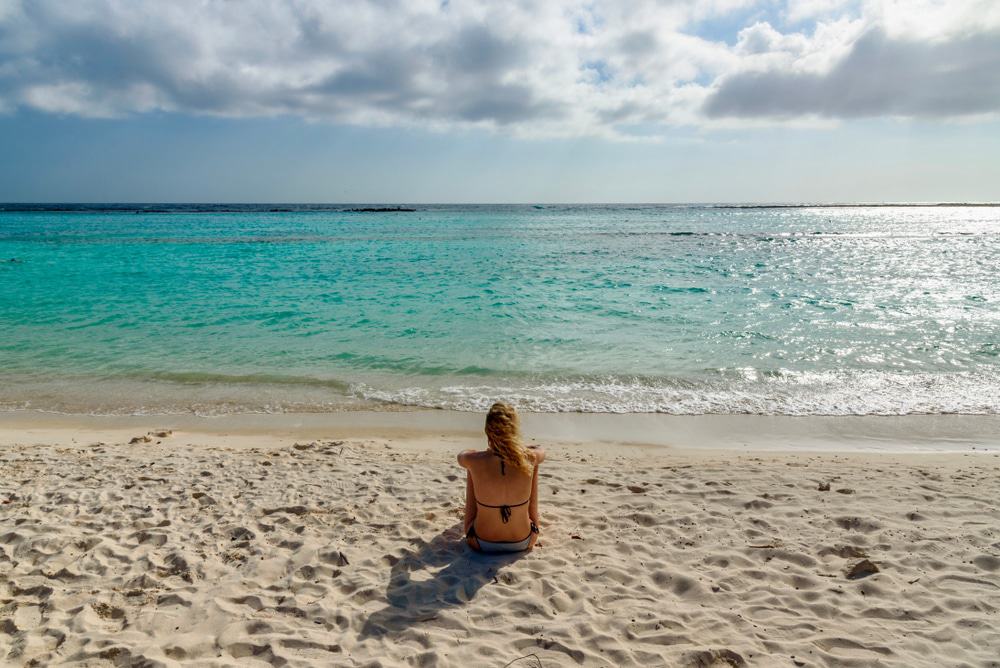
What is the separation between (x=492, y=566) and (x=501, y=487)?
2.14 feet

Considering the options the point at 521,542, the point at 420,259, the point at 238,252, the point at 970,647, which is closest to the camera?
the point at 970,647

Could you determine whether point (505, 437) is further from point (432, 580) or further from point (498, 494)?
point (432, 580)

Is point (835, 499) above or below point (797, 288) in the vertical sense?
below

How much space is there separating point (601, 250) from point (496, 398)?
28.6 metres

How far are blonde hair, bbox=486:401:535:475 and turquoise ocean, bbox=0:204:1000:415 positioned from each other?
4802mm

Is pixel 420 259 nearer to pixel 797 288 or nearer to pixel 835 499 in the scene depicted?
pixel 797 288

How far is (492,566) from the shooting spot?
15.8 feet

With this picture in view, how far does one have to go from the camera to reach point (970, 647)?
3.73 meters

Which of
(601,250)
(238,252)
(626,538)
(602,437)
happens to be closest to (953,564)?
(626,538)

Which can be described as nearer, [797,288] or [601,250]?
[797,288]

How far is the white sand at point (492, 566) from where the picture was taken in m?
3.85

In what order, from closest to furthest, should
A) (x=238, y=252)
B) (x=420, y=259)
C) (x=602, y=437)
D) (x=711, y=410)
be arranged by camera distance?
(x=602, y=437)
(x=711, y=410)
(x=420, y=259)
(x=238, y=252)

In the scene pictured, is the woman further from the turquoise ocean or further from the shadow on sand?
the turquoise ocean

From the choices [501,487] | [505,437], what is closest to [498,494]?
[501,487]
